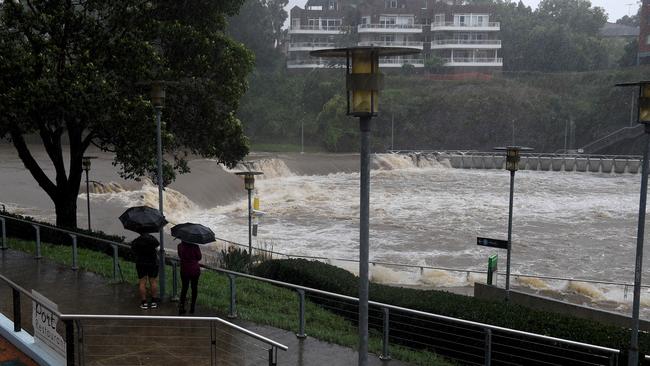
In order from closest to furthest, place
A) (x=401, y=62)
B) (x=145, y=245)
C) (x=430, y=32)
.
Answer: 1. (x=145, y=245)
2. (x=430, y=32)
3. (x=401, y=62)

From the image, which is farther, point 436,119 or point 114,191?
point 436,119

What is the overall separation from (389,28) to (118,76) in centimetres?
7689

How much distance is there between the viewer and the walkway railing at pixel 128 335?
651 centimetres

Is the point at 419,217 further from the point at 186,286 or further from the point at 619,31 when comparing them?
the point at 619,31

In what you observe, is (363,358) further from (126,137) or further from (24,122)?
(24,122)

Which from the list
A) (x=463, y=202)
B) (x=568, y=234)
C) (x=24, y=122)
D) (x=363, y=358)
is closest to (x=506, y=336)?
(x=363, y=358)

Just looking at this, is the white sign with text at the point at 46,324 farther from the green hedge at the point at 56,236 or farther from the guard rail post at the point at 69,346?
the green hedge at the point at 56,236

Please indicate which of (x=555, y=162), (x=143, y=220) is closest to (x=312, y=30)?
(x=555, y=162)

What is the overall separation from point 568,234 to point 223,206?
2029 cm

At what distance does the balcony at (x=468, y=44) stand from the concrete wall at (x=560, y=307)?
3017 inches

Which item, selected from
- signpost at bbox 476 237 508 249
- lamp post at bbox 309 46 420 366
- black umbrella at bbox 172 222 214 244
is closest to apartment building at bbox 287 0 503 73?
signpost at bbox 476 237 508 249

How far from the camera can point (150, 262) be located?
10.1 metres

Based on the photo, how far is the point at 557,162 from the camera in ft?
209

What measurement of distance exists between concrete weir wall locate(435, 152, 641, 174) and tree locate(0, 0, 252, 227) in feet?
162
